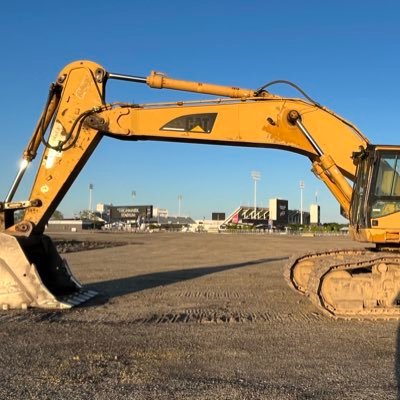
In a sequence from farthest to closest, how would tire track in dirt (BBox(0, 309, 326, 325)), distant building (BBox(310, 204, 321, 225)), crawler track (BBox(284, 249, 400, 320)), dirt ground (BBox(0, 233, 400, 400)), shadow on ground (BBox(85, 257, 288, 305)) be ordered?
distant building (BBox(310, 204, 321, 225)) → shadow on ground (BBox(85, 257, 288, 305)) → crawler track (BBox(284, 249, 400, 320)) → tire track in dirt (BBox(0, 309, 326, 325)) → dirt ground (BBox(0, 233, 400, 400))

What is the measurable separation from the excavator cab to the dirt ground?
5.86 feet

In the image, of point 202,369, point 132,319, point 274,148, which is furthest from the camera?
point 274,148

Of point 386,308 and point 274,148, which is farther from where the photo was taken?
point 274,148

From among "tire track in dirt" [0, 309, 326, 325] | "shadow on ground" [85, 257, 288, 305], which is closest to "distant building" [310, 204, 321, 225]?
"shadow on ground" [85, 257, 288, 305]

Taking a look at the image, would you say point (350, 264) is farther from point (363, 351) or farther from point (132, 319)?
point (132, 319)

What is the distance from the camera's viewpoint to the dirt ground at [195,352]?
5.64 metres

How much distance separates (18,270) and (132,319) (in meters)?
2.39

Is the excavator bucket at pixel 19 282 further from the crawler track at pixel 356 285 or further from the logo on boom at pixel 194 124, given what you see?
the crawler track at pixel 356 285

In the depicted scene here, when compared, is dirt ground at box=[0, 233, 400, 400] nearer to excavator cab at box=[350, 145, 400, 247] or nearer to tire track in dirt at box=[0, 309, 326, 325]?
tire track in dirt at box=[0, 309, 326, 325]

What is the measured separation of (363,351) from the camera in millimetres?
7242

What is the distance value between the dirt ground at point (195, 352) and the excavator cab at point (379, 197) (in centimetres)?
179

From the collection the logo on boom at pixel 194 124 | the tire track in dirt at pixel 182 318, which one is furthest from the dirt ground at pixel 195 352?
the logo on boom at pixel 194 124

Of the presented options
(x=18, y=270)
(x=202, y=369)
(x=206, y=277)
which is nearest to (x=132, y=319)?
(x=18, y=270)

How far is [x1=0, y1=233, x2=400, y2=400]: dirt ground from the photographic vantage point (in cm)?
564
